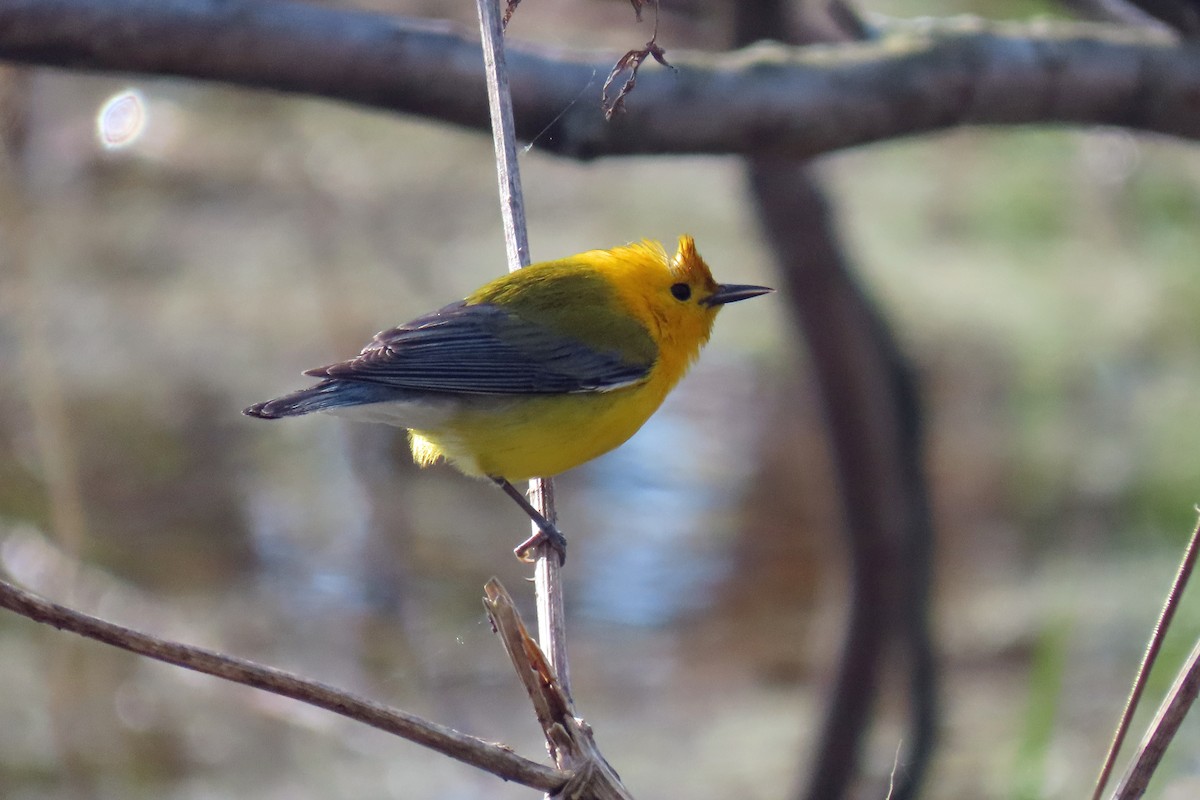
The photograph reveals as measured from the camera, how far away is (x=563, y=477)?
6195mm

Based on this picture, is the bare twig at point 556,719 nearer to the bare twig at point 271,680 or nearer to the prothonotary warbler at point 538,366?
the bare twig at point 271,680

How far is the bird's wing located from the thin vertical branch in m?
0.41

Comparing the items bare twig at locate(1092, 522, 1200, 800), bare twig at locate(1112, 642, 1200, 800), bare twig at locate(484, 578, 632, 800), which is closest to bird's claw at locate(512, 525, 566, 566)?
bare twig at locate(484, 578, 632, 800)

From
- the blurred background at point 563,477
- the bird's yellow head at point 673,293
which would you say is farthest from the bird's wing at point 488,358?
the blurred background at point 563,477

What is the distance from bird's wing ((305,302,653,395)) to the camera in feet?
9.46

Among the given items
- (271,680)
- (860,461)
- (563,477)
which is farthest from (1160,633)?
(563,477)

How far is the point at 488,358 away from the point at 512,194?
68 cm

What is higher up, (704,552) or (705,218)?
(705,218)

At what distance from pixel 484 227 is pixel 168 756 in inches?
161

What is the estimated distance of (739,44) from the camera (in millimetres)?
3725

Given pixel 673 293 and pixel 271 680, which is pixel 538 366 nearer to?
pixel 673 293

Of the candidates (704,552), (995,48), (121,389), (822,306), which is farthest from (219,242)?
(995,48)

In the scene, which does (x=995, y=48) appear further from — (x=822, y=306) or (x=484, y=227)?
(x=484, y=227)

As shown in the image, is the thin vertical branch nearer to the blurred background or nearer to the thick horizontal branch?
the thick horizontal branch
